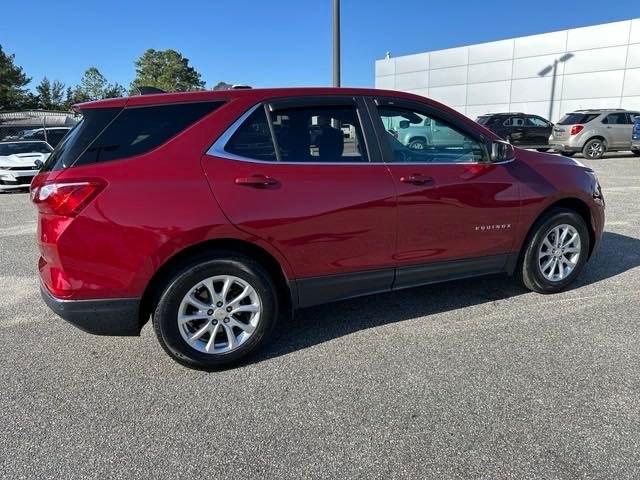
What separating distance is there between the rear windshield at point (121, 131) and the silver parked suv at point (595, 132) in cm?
1759

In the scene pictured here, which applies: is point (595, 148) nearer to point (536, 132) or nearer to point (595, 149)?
point (595, 149)

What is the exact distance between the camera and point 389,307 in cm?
391

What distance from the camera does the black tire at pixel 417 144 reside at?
350cm

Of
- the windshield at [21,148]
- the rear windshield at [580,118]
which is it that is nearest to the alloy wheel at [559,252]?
the windshield at [21,148]

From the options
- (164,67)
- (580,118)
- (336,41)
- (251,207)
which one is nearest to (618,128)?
(580,118)

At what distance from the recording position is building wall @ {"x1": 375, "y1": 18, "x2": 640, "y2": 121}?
942 inches

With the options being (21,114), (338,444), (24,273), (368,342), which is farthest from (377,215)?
(21,114)

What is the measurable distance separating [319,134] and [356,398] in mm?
1704

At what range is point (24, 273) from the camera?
5055mm

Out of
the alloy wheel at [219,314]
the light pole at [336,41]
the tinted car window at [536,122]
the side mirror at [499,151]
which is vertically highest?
the light pole at [336,41]

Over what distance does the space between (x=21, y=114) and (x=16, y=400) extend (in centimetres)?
5015

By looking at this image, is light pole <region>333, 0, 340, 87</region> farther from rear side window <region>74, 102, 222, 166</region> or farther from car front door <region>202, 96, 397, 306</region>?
rear side window <region>74, 102, 222, 166</region>

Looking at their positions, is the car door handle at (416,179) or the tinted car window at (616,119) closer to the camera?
the car door handle at (416,179)

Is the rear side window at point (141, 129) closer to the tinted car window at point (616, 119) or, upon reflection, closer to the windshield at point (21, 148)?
the windshield at point (21, 148)
